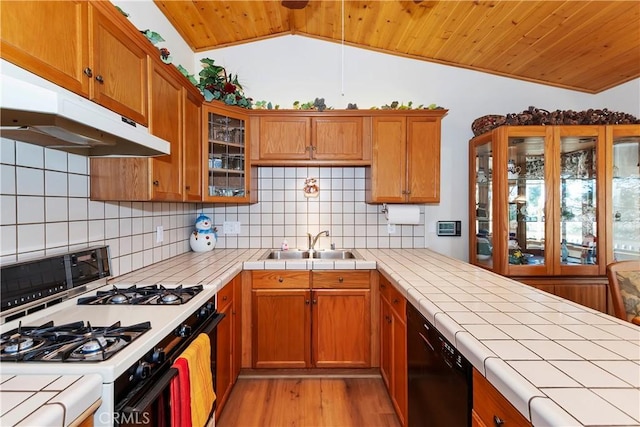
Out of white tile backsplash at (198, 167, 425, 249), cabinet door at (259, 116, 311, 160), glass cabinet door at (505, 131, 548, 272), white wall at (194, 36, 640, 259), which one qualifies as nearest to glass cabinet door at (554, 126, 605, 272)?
glass cabinet door at (505, 131, 548, 272)

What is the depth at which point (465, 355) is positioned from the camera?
37.1 inches

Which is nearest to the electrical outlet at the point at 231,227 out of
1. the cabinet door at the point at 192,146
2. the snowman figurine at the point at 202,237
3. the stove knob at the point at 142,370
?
the snowman figurine at the point at 202,237

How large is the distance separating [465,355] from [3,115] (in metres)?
1.50

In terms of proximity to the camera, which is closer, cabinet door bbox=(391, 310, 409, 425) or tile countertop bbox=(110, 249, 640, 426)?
tile countertop bbox=(110, 249, 640, 426)

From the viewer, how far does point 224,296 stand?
1893mm

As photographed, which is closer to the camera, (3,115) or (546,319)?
(3,115)

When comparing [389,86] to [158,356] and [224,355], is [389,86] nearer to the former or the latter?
[224,355]

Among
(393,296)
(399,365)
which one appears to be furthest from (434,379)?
(393,296)

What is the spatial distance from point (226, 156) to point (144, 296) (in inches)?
55.2

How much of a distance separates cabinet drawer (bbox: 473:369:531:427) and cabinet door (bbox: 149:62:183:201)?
1635 millimetres

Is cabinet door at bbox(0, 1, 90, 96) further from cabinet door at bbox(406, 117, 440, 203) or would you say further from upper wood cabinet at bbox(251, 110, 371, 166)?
cabinet door at bbox(406, 117, 440, 203)

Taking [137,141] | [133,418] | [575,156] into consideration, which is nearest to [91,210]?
[137,141]

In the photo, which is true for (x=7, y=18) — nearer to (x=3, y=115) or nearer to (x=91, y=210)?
(x=3, y=115)

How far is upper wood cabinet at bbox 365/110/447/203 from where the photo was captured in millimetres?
2586
